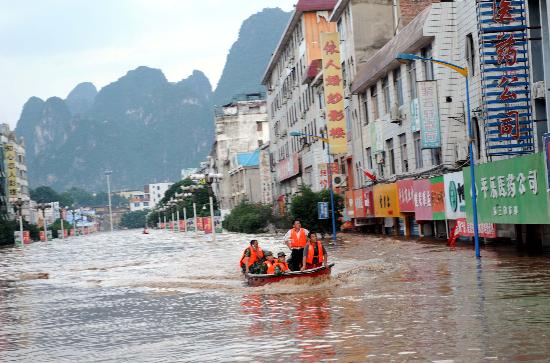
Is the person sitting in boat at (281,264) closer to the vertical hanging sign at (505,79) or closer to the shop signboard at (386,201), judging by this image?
the vertical hanging sign at (505,79)

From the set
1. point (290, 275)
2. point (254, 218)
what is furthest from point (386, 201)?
point (254, 218)

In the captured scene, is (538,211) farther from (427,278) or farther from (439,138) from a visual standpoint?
(439,138)

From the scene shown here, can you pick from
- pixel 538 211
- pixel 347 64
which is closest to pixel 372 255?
pixel 538 211

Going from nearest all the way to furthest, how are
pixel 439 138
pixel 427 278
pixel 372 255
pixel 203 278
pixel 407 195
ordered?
1. pixel 427 278
2. pixel 203 278
3. pixel 372 255
4. pixel 439 138
5. pixel 407 195

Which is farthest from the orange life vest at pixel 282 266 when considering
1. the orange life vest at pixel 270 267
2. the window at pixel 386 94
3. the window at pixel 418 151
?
the window at pixel 386 94

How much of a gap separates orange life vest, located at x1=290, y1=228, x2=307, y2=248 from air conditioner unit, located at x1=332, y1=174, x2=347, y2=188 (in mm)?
37227

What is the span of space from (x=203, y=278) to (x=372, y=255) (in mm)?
7746

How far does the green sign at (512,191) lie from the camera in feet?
85.8

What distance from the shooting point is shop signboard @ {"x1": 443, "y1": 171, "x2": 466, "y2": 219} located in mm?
35625

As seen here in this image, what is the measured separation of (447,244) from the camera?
36844mm

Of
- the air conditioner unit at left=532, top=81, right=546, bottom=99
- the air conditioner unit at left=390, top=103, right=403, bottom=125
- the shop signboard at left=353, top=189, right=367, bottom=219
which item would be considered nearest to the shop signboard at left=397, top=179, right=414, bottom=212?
the air conditioner unit at left=390, top=103, right=403, bottom=125

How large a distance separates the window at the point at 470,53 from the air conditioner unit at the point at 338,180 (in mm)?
25403

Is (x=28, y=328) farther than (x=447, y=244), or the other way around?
(x=447, y=244)

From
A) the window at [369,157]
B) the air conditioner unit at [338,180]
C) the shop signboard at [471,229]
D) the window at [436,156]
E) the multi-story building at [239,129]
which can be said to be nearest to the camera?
the shop signboard at [471,229]
